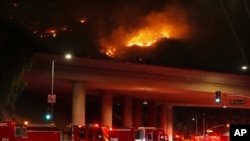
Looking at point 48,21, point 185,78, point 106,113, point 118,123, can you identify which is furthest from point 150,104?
point 48,21

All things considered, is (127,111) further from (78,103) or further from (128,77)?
(78,103)

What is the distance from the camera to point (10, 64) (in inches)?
1464

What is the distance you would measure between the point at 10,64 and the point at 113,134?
13535 millimetres

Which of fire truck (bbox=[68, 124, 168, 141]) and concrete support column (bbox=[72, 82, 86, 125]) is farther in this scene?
concrete support column (bbox=[72, 82, 86, 125])

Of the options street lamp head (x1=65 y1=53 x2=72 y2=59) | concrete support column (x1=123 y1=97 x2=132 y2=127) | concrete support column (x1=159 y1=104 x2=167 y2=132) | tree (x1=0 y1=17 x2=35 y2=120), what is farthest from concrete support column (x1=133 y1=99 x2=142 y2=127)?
tree (x1=0 y1=17 x2=35 y2=120)

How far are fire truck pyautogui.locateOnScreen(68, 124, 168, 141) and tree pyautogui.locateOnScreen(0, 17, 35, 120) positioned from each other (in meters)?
7.15

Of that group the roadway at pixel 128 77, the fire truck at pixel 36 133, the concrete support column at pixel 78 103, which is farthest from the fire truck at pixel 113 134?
the concrete support column at pixel 78 103

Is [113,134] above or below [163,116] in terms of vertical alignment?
Answer: below

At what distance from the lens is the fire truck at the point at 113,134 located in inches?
1075

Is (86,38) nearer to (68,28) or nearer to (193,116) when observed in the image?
(68,28)

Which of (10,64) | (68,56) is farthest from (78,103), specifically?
(10,64)

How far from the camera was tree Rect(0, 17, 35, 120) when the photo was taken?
35.4 m

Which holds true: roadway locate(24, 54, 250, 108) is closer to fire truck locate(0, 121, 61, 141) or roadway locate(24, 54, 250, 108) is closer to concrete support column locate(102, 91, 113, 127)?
concrete support column locate(102, 91, 113, 127)

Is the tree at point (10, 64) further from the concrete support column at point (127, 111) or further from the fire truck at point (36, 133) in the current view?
the concrete support column at point (127, 111)
